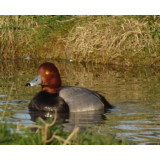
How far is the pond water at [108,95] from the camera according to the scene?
346 inches

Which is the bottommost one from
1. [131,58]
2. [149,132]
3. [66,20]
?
[149,132]

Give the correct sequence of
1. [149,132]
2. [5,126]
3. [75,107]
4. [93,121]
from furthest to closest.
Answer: [75,107]
[93,121]
[149,132]
[5,126]

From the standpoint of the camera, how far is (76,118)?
9688 mm

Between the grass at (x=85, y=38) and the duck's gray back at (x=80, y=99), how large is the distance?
7000 mm

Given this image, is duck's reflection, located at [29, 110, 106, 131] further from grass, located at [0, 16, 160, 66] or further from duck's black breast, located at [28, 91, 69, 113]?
grass, located at [0, 16, 160, 66]

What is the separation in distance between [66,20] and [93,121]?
10586 mm

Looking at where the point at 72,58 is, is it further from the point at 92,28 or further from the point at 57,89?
the point at 57,89

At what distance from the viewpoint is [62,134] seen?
7188 millimetres

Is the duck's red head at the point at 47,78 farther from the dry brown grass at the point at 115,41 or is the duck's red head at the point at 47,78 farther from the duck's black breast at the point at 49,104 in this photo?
the dry brown grass at the point at 115,41

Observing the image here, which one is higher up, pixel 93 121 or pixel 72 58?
pixel 72 58

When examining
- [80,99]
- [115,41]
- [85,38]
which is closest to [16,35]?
[85,38]

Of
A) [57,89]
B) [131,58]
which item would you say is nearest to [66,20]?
[131,58]

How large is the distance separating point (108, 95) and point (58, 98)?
82.5 inches

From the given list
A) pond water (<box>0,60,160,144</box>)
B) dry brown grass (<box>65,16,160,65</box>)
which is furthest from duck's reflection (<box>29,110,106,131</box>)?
dry brown grass (<box>65,16,160,65</box>)
